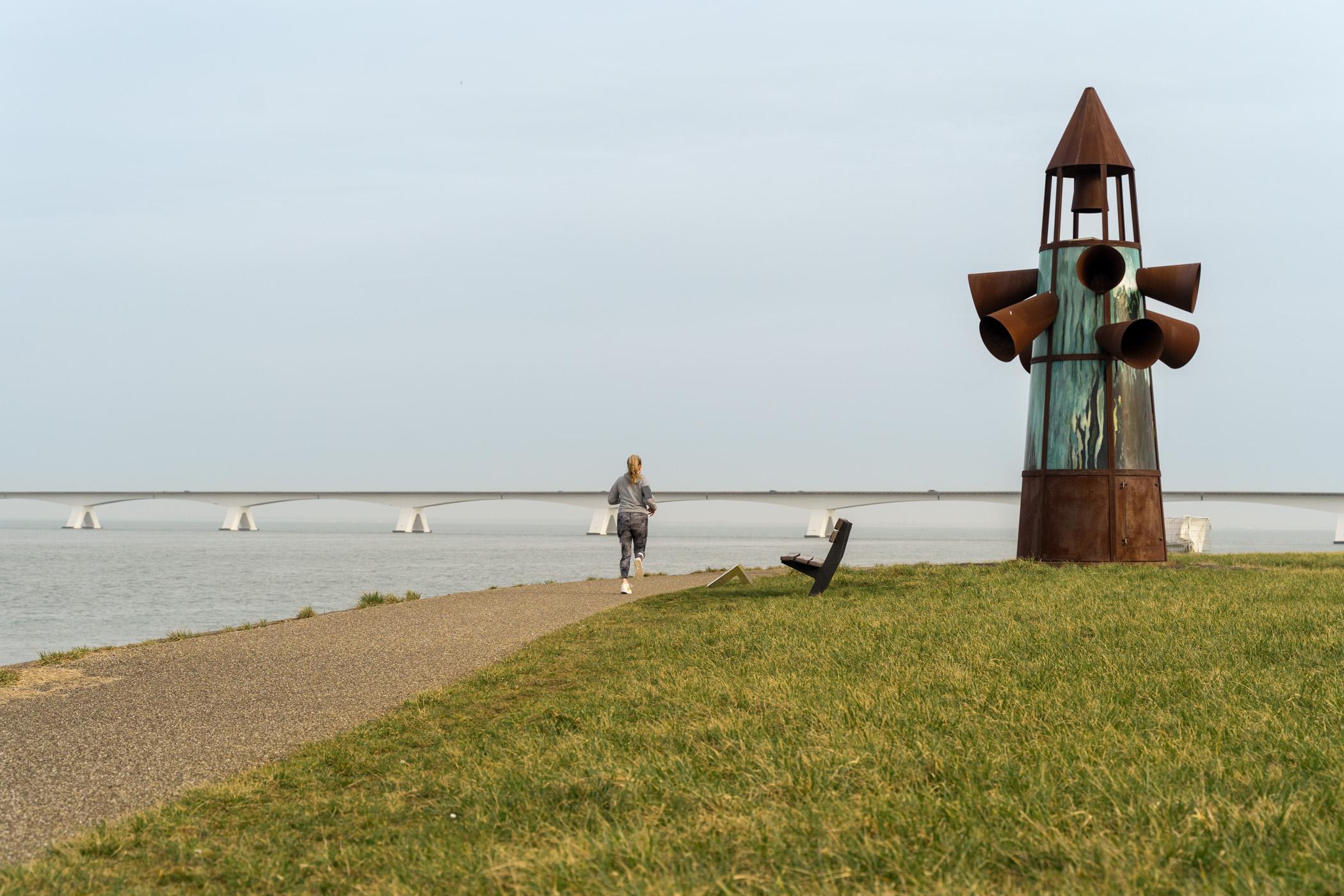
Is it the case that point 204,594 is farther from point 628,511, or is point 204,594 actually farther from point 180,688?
point 180,688

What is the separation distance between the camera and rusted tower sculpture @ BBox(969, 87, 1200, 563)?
56.5 ft

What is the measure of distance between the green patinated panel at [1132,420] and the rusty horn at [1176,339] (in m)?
0.55

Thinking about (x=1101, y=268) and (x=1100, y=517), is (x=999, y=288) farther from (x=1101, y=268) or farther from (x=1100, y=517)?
(x=1100, y=517)

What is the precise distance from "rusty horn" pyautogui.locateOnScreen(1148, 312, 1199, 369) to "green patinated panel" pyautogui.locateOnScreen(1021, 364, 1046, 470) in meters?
1.70

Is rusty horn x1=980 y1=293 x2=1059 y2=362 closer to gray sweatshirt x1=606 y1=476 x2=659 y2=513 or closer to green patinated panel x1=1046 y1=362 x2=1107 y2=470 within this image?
green patinated panel x1=1046 y1=362 x2=1107 y2=470

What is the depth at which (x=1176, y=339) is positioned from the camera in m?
16.8

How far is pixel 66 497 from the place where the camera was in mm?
118500

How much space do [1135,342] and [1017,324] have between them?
1.63m

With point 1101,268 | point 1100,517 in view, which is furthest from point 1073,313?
point 1100,517

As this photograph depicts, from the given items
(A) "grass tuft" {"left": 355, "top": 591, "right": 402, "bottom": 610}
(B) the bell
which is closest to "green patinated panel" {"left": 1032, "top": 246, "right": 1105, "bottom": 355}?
(B) the bell

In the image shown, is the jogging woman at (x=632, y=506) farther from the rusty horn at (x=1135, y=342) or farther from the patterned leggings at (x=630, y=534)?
the rusty horn at (x=1135, y=342)

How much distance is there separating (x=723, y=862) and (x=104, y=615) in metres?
20.6

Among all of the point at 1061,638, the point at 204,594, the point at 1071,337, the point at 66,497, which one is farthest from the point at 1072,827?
the point at 66,497

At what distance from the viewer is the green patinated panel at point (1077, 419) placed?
1736 centimetres
